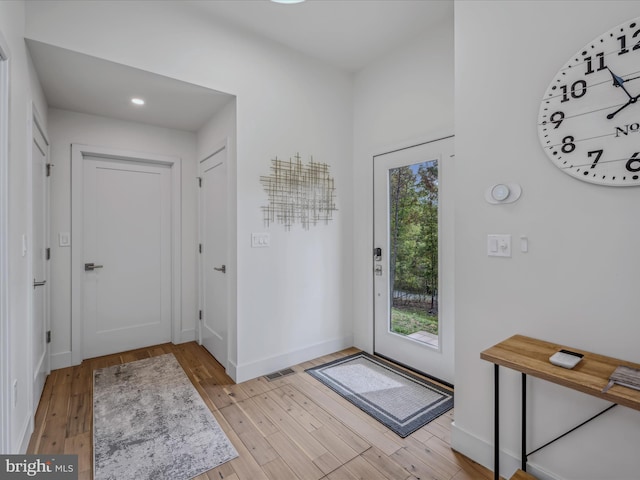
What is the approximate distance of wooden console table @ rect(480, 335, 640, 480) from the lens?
1.05 m

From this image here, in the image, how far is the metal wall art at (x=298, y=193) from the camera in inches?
112

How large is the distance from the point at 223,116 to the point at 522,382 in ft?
9.72

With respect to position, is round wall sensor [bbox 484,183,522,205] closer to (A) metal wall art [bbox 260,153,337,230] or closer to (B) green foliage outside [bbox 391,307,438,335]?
(B) green foliage outside [bbox 391,307,438,335]

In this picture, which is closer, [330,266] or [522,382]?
[522,382]

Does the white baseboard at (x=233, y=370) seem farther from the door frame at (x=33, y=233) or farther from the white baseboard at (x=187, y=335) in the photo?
the door frame at (x=33, y=233)

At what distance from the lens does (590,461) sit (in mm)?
1385

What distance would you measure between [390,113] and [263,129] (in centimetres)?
121

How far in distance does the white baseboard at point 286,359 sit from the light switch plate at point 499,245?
2.00 m

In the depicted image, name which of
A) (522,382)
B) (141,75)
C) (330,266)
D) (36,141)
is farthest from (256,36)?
Result: (522,382)

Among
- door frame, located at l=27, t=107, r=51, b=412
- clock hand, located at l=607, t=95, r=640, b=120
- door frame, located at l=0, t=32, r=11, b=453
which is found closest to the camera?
clock hand, located at l=607, t=95, r=640, b=120

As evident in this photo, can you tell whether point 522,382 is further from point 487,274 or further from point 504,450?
point 487,274

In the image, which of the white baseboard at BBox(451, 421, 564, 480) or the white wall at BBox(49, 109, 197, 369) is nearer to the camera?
the white baseboard at BBox(451, 421, 564, 480)

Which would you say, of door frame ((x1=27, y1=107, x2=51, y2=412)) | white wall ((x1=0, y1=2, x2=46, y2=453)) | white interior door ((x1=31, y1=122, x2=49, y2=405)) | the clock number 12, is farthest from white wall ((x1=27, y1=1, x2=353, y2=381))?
the clock number 12

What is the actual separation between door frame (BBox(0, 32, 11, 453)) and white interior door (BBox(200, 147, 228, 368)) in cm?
151
